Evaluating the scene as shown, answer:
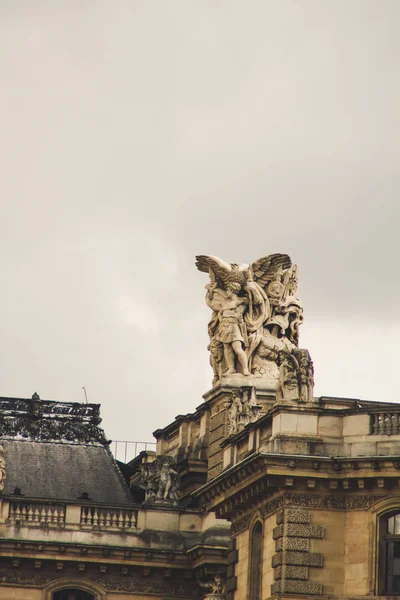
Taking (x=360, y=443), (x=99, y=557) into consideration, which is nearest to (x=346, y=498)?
(x=360, y=443)

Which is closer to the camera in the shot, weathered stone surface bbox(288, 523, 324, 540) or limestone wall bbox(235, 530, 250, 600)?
weathered stone surface bbox(288, 523, 324, 540)

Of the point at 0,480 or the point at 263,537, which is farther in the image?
the point at 0,480

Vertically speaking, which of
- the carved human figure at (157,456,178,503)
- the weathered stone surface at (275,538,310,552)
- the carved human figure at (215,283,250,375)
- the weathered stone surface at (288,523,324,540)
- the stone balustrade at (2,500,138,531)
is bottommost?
the weathered stone surface at (275,538,310,552)

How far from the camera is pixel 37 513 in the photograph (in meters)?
82.0

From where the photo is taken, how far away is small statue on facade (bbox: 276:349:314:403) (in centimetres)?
6762

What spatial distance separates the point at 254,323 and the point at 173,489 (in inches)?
245

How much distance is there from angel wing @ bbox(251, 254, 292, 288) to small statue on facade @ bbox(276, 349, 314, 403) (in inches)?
653

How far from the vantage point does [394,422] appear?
66.0 m

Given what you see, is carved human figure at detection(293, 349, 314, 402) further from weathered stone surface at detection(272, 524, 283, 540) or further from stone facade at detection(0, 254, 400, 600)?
weathered stone surface at detection(272, 524, 283, 540)

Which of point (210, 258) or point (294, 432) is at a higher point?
point (210, 258)

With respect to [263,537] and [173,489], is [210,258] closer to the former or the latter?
[173,489]

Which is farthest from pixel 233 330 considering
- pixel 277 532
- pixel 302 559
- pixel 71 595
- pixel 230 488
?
pixel 302 559

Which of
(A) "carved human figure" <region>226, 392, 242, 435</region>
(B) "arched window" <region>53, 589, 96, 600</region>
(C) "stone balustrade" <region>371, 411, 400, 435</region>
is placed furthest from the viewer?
(B) "arched window" <region>53, 589, 96, 600</region>

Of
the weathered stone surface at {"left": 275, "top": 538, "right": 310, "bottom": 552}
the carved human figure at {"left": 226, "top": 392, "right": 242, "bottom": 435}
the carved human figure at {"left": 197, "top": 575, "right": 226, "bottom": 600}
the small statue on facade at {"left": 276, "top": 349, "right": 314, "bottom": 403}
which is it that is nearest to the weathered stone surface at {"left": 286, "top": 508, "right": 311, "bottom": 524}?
the weathered stone surface at {"left": 275, "top": 538, "right": 310, "bottom": 552}
